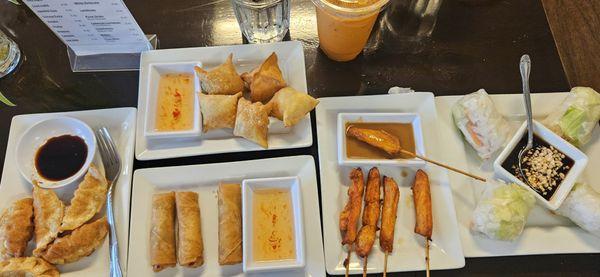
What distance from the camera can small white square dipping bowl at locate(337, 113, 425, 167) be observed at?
2074 millimetres

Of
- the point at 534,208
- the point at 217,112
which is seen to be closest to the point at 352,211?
the point at 217,112

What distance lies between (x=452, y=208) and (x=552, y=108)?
2.78 feet

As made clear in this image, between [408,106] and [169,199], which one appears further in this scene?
[408,106]

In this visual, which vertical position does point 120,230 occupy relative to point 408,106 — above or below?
below


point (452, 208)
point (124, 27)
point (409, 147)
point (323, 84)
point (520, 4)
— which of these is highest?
point (124, 27)

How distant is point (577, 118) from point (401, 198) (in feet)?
3.09

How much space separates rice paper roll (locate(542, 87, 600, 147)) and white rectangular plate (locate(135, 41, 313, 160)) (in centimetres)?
125

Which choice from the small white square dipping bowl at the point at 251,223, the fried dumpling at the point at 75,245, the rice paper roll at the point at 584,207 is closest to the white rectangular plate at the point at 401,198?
the small white square dipping bowl at the point at 251,223

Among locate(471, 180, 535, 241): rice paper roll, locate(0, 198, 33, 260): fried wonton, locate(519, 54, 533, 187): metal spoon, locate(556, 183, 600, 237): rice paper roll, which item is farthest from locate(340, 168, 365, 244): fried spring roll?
locate(0, 198, 33, 260): fried wonton

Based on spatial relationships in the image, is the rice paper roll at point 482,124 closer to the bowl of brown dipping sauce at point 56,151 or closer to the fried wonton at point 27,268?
the bowl of brown dipping sauce at point 56,151

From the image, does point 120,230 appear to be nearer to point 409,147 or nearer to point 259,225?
point 259,225

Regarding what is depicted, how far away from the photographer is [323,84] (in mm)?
2426

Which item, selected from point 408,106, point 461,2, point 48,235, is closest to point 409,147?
point 408,106

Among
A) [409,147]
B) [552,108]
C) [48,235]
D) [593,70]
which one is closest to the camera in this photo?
[48,235]
